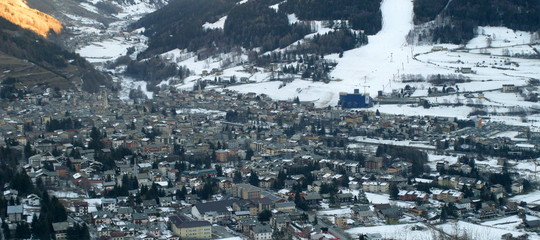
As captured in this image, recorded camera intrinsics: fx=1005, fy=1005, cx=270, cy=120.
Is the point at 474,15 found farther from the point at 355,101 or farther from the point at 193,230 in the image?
the point at 193,230

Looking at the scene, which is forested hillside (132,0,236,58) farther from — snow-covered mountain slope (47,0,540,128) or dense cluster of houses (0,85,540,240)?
dense cluster of houses (0,85,540,240)

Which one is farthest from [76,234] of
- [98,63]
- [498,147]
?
[98,63]

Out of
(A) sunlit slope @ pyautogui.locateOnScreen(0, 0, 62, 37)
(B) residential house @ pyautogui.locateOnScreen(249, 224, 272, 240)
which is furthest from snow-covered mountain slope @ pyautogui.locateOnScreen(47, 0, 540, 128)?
(B) residential house @ pyautogui.locateOnScreen(249, 224, 272, 240)


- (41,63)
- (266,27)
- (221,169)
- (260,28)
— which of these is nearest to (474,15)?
(266,27)

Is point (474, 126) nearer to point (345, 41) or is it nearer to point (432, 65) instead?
point (432, 65)

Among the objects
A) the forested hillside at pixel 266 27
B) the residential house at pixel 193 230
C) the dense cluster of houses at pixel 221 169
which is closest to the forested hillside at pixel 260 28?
the forested hillside at pixel 266 27

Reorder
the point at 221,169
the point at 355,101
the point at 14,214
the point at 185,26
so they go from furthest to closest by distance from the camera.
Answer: the point at 185,26 < the point at 355,101 < the point at 221,169 < the point at 14,214
